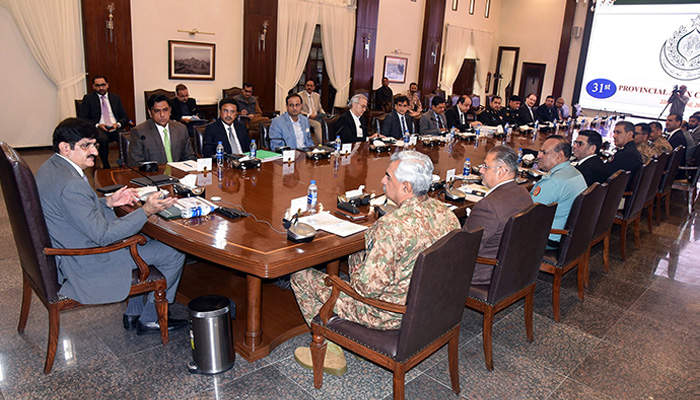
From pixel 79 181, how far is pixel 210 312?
864 millimetres

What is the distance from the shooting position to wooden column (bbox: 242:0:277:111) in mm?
8844

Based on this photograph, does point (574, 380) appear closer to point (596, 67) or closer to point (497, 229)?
point (497, 229)

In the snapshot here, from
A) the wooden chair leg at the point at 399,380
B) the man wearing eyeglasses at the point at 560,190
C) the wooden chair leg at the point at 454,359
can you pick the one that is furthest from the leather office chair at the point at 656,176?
the wooden chair leg at the point at 399,380

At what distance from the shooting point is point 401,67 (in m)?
12.3

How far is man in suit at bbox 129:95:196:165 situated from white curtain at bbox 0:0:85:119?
13.4 ft

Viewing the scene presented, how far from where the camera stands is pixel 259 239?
7.78 feet

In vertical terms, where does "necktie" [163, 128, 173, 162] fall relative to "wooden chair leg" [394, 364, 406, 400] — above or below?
above

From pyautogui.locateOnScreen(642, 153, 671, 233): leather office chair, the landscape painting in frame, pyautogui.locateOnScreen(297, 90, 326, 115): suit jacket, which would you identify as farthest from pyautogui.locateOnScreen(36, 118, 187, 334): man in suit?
pyautogui.locateOnScreen(297, 90, 326, 115): suit jacket

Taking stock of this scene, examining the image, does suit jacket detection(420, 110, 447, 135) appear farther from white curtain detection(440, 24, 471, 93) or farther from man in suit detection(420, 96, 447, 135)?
white curtain detection(440, 24, 471, 93)

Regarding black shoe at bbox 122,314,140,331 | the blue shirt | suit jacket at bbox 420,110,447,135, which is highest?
suit jacket at bbox 420,110,447,135

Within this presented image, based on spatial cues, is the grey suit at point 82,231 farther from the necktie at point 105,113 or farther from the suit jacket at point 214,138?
the necktie at point 105,113

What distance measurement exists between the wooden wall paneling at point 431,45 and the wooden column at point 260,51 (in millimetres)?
4701

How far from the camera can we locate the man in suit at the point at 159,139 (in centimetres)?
389

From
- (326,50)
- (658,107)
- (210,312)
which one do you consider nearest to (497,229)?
(210,312)
